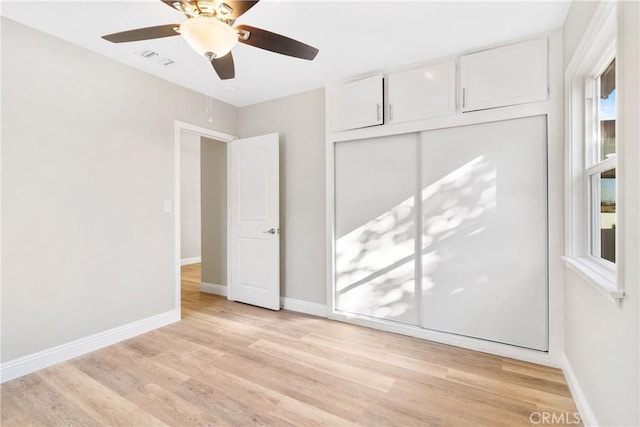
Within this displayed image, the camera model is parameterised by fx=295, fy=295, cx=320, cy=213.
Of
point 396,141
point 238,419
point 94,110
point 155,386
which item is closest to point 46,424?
point 155,386

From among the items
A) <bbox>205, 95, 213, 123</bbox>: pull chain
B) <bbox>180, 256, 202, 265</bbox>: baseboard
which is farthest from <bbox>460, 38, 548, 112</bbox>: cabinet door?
<bbox>180, 256, 202, 265</bbox>: baseboard

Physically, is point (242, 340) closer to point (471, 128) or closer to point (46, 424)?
point (46, 424)

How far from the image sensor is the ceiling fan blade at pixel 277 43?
5.20 ft

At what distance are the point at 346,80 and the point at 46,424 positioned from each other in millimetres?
3459

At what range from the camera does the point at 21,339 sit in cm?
214

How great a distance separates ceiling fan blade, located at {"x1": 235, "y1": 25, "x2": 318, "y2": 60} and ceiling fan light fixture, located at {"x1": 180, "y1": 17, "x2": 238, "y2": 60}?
9 cm

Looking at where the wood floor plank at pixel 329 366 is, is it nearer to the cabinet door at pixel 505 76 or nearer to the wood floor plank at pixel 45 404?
the wood floor plank at pixel 45 404

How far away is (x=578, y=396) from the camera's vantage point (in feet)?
5.76

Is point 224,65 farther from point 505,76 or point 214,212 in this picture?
point 214,212

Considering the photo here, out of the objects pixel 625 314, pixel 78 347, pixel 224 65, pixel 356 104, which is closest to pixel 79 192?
pixel 78 347

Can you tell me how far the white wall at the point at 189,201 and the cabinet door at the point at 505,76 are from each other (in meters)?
5.52

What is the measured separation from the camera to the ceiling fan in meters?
1.45

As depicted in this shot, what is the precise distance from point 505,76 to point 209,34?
7.28 ft

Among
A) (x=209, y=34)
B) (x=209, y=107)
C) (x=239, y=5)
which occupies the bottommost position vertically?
(x=209, y=34)
